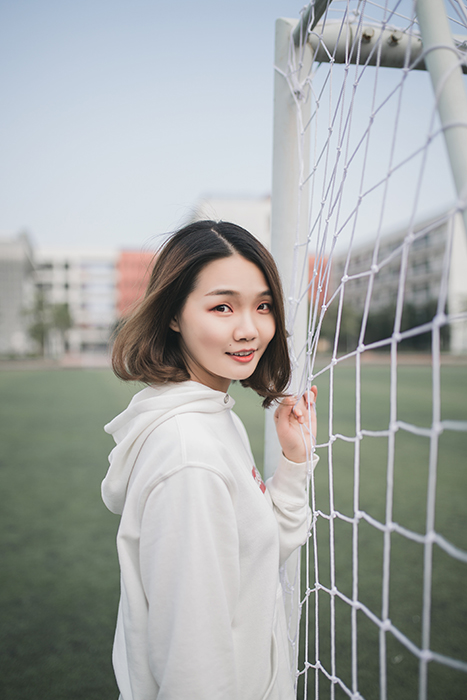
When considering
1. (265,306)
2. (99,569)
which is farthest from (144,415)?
(99,569)

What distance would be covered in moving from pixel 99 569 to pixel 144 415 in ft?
5.99

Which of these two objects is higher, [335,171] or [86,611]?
[335,171]

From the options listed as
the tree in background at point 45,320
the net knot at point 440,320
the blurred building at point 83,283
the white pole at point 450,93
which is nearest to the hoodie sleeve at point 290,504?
the net knot at point 440,320

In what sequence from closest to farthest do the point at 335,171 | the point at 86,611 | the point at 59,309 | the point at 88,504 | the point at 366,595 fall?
the point at 335,171
the point at 86,611
the point at 366,595
the point at 88,504
the point at 59,309

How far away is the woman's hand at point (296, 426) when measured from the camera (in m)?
0.97

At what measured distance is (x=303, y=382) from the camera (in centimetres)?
107

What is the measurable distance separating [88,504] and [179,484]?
272 cm

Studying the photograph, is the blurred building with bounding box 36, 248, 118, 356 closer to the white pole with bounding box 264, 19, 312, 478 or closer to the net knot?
the white pole with bounding box 264, 19, 312, 478

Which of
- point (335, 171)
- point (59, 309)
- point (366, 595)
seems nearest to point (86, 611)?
point (366, 595)

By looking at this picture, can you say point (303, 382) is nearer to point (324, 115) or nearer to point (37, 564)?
point (324, 115)

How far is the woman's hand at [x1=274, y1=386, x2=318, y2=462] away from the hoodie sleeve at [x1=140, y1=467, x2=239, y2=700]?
34 cm

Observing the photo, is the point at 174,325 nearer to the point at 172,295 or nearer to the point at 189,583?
the point at 172,295

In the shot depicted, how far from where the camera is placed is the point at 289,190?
3.84ft

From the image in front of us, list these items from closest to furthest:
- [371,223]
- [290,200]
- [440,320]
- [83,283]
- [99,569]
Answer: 1. [440,320]
2. [371,223]
3. [290,200]
4. [99,569]
5. [83,283]
